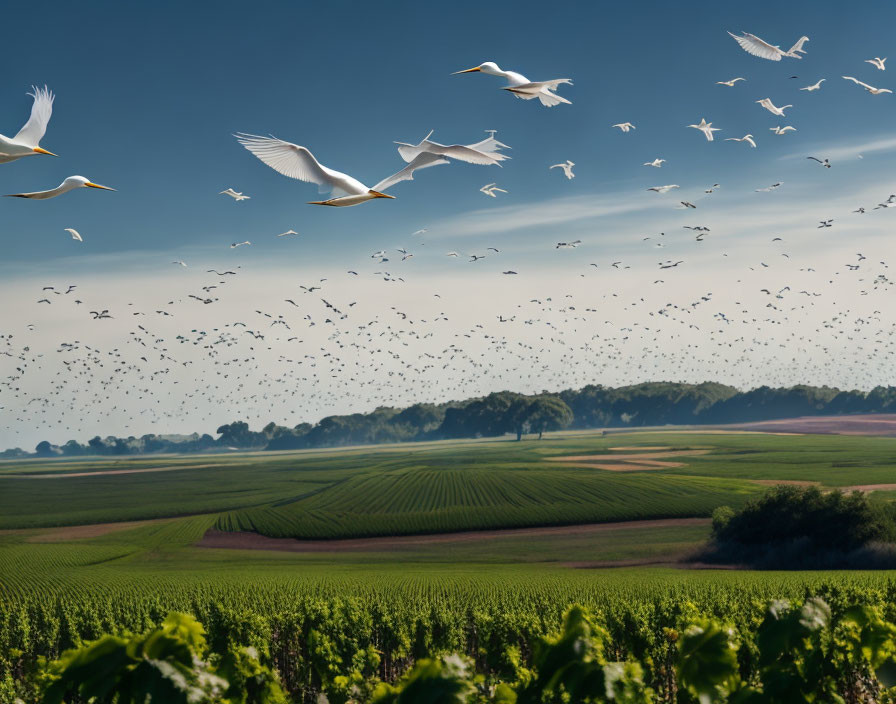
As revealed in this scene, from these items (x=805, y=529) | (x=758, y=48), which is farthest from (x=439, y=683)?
(x=805, y=529)

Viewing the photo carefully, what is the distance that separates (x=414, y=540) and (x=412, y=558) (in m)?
10.3

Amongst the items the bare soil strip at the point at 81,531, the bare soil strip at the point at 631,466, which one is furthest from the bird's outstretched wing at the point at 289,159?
the bare soil strip at the point at 631,466

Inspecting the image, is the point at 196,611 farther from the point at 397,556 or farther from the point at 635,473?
the point at 635,473

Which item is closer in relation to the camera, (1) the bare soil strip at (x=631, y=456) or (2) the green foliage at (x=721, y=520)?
(2) the green foliage at (x=721, y=520)

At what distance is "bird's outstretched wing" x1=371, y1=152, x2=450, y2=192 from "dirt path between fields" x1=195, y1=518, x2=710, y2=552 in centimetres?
7195

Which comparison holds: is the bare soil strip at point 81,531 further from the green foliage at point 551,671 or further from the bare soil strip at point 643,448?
the bare soil strip at point 643,448

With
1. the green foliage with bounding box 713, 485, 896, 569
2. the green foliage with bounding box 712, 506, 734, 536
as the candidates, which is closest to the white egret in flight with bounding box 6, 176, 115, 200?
the green foliage with bounding box 713, 485, 896, 569

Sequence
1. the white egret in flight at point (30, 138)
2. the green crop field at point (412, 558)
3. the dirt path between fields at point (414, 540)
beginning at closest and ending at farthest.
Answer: the white egret in flight at point (30, 138) → the green crop field at point (412, 558) → the dirt path between fields at point (414, 540)

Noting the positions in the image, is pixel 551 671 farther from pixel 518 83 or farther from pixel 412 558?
pixel 412 558

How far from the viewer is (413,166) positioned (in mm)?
11969

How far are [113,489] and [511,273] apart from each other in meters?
148

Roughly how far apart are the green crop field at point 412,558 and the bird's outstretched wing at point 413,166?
14181mm

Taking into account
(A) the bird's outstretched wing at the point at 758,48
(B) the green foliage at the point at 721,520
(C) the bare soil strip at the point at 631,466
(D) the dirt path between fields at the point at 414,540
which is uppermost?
(A) the bird's outstretched wing at the point at 758,48

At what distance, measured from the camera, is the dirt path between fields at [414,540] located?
270 feet
